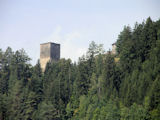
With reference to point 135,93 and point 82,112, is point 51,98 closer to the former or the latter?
point 82,112

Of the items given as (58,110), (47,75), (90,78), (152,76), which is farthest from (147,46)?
(47,75)

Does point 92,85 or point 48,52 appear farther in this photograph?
point 48,52

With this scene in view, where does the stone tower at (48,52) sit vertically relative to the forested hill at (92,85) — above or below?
above

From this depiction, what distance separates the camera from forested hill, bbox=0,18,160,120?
47875mm

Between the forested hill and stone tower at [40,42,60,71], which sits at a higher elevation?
stone tower at [40,42,60,71]

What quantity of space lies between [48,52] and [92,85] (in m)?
31.3

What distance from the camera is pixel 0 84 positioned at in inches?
2781

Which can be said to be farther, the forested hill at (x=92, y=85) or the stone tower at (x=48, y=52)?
the stone tower at (x=48, y=52)

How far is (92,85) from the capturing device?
202 ft

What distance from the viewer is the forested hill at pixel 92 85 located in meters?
47.9

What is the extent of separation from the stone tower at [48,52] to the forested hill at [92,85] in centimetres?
1082

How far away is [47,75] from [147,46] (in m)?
24.7

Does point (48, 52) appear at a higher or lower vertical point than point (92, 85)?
higher

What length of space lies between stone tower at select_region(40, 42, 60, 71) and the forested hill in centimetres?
1082
